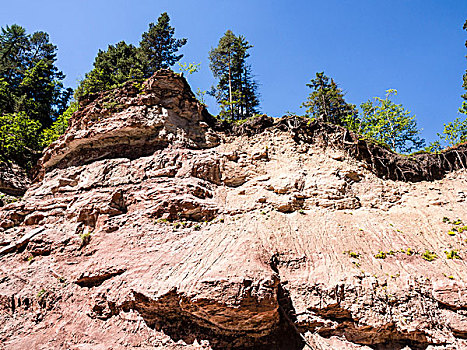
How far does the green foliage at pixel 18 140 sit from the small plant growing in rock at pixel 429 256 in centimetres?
2197

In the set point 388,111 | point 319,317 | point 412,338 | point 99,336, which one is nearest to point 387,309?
point 412,338

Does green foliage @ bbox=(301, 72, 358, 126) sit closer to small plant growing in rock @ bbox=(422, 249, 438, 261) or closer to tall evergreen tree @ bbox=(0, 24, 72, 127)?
small plant growing in rock @ bbox=(422, 249, 438, 261)

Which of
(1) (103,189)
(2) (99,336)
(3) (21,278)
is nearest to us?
(2) (99,336)

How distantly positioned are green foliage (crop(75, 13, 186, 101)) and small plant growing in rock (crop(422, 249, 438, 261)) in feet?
72.2

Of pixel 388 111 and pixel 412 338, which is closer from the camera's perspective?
pixel 412 338

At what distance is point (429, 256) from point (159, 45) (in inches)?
997

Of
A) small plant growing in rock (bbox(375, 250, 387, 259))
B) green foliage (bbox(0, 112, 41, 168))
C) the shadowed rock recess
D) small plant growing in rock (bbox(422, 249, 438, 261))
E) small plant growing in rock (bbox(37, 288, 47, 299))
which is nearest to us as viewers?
the shadowed rock recess

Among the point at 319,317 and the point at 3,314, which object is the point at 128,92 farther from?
the point at 319,317

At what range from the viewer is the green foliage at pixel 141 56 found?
22156 mm

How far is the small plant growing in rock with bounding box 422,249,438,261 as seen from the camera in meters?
8.45

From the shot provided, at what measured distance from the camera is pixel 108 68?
22.8 m

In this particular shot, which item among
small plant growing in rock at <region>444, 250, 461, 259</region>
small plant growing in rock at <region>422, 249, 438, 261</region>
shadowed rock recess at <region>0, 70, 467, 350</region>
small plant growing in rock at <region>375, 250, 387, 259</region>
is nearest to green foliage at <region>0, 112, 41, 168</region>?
shadowed rock recess at <region>0, 70, 467, 350</region>

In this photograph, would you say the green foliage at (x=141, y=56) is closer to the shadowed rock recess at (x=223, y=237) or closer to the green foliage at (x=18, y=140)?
the green foliage at (x=18, y=140)

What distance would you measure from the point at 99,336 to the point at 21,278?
14.0 feet
